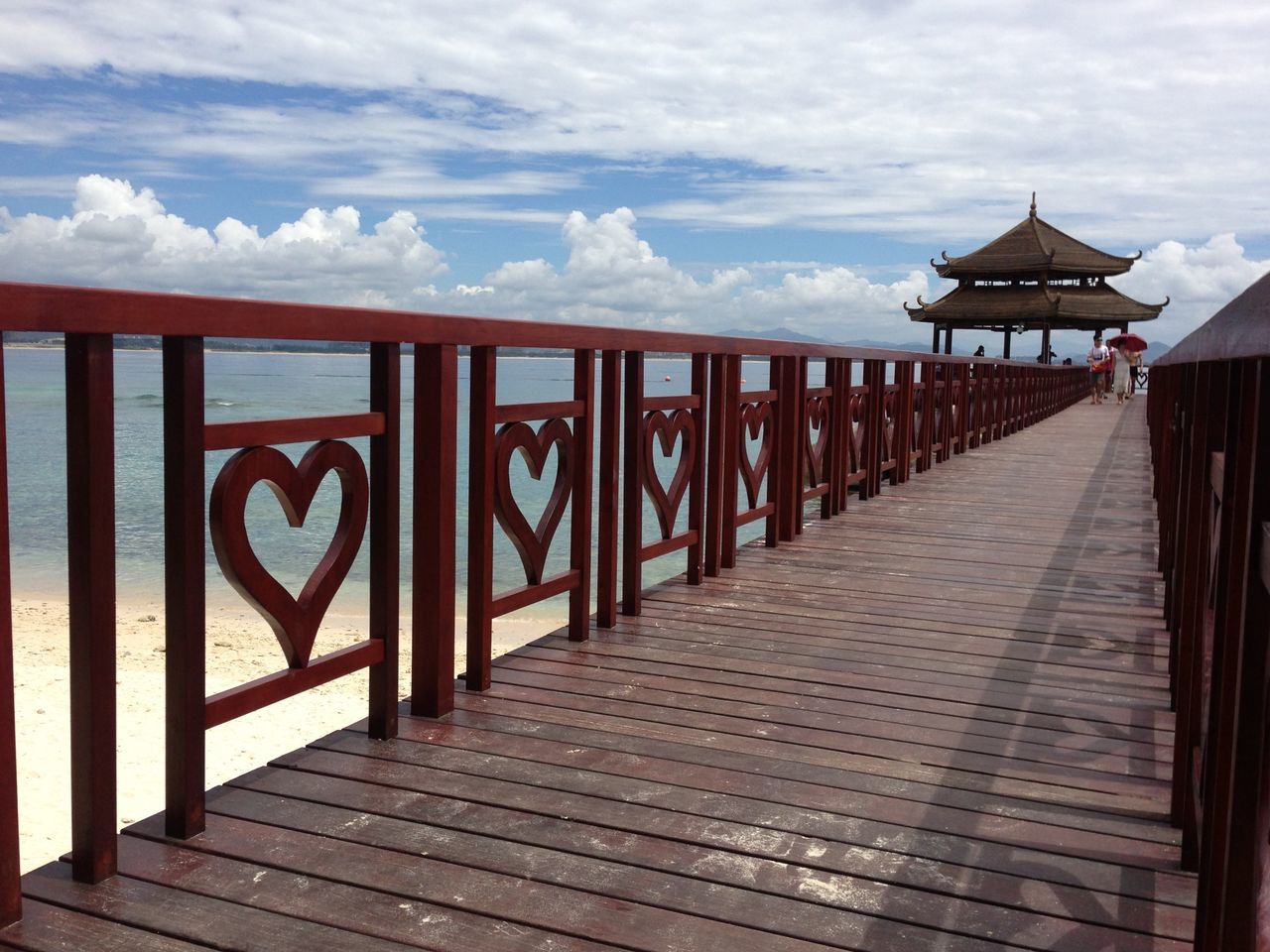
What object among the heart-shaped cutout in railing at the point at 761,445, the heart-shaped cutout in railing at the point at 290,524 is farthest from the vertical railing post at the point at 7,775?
the heart-shaped cutout in railing at the point at 761,445

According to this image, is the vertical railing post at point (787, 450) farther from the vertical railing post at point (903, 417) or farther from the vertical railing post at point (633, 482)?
the vertical railing post at point (903, 417)

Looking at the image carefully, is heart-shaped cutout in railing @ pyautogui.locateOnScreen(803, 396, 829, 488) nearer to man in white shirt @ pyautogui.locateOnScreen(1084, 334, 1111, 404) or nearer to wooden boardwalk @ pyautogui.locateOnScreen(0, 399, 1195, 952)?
wooden boardwalk @ pyautogui.locateOnScreen(0, 399, 1195, 952)

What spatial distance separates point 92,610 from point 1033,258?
4428 cm

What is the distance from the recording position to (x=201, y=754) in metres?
2.30

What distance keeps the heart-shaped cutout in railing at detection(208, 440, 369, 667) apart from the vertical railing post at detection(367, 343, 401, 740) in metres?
0.06

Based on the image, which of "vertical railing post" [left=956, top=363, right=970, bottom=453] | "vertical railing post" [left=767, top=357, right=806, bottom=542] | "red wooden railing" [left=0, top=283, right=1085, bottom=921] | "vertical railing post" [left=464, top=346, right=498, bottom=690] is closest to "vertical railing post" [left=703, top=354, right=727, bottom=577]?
"red wooden railing" [left=0, top=283, right=1085, bottom=921]

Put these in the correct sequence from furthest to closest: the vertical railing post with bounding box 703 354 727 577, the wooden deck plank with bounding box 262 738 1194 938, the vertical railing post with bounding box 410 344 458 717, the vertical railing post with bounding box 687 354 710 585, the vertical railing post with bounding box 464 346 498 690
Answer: the vertical railing post with bounding box 703 354 727 577 < the vertical railing post with bounding box 687 354 710 585 < the vertical railing post with bounding box 464 346 498 690 < the vertical railing post with bounding box 410 344 458 717 < the wooden deck plank with bounding box 262 738 1194 938

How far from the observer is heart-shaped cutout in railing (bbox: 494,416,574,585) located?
332 centimetres

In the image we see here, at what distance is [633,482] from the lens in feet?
14.1

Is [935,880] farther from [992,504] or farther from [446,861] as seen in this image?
[992,504]

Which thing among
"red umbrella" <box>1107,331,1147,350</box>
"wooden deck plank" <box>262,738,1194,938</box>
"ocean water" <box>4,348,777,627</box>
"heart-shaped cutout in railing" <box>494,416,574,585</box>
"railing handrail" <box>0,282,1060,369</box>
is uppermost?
"red umbrella" <box>1107,331,1147,350</box>

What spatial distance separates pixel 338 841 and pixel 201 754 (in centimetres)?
33

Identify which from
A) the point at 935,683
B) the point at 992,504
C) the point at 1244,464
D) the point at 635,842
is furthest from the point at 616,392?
the point at 992,504

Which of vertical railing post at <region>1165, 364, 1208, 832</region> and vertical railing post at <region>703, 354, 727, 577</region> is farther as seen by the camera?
vertical railing post at <region>703, 354, 727, 577</region>
